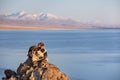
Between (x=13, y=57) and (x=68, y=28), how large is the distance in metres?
0.89

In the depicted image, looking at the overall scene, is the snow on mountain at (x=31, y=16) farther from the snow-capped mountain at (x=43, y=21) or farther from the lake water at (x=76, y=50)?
the lake water at (x=76, y=50)

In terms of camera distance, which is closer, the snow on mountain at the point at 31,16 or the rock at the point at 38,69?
the rock at the point at 38,69

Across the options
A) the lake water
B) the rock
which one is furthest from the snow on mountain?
the rock

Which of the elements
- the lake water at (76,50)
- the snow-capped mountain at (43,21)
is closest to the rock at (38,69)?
the lake water at (76,50)

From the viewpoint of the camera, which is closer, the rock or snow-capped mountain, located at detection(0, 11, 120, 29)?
the rock

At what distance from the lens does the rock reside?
301 cm

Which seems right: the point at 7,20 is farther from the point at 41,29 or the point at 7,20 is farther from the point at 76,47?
the point at 76,47

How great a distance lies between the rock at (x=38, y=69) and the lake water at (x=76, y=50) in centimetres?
164

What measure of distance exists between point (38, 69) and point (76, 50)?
1925 millimetres

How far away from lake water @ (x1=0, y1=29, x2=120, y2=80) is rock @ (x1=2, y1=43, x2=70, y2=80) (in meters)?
1.64

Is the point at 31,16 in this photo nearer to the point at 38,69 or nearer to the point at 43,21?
the point at 43,21

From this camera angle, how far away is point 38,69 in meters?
3.07

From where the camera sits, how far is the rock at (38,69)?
3008mm

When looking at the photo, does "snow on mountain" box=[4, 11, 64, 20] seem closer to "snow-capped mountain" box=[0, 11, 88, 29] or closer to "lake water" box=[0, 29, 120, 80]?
"snow-capped mountain" box=[0, 11, 88, 29]
